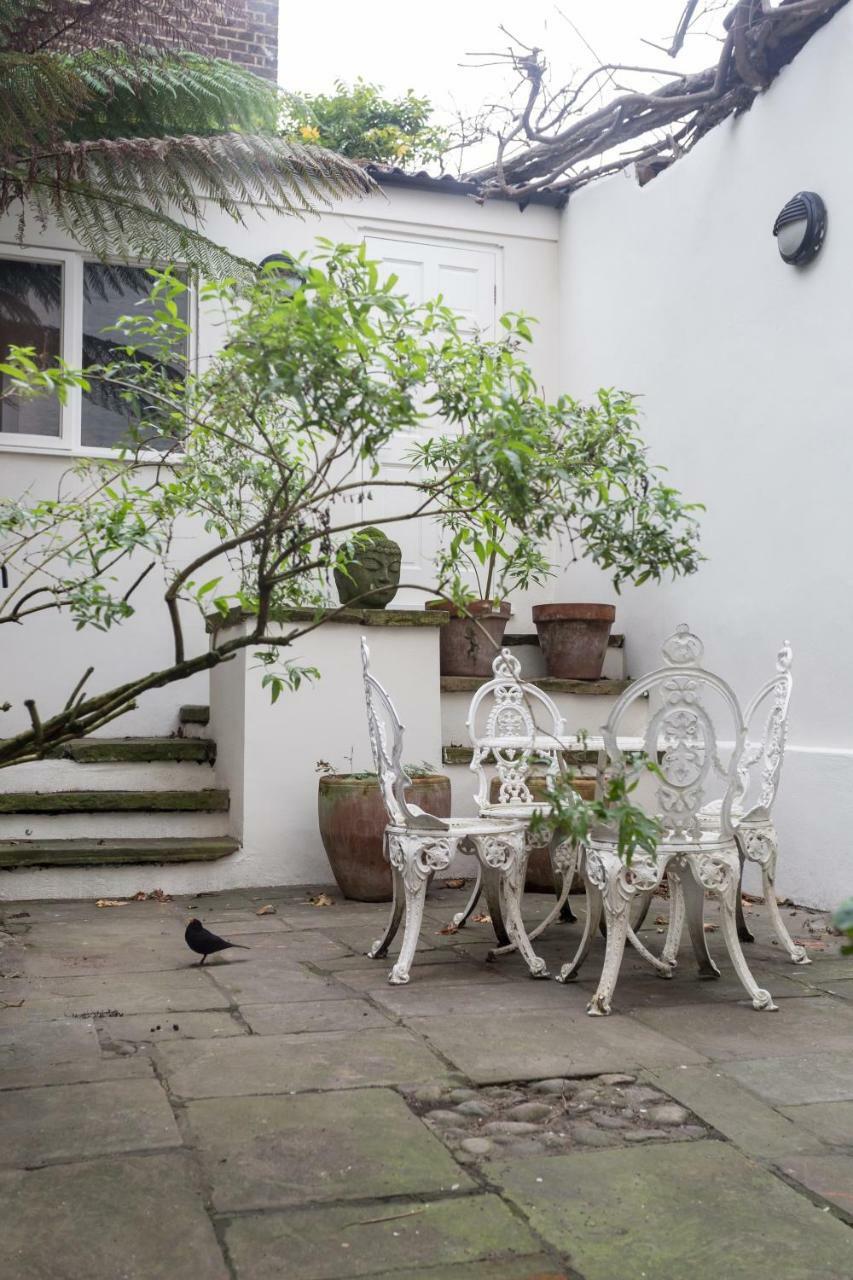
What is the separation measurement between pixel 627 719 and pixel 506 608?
1095 mm

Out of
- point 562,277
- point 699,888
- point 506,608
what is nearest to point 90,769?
point 506,608

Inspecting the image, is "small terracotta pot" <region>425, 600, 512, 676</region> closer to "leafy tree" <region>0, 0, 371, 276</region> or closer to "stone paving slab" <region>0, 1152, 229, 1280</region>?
"leafy tree" <region>0, 0, 371, 276</region>

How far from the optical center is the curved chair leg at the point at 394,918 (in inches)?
167

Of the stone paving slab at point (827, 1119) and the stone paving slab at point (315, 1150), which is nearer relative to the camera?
the stone paving slab at point (315, 1150)

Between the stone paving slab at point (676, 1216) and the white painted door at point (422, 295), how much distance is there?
551 cm

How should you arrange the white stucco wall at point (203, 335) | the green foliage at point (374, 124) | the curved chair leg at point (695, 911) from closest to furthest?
the curved chair leg at point (695, 911) → the white stucco wall at point (203, 335) → the green foliage at point (374, 124)

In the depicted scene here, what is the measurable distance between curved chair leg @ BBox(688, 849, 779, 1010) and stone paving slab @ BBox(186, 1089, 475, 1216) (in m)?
1.37

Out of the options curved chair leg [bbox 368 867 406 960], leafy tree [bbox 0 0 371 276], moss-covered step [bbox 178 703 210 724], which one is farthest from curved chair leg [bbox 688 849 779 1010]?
leafy tree [bbox 0 0 371 276]

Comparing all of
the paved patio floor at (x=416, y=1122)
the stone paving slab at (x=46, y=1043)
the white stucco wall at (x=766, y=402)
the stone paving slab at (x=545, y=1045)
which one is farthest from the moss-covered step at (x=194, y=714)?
the stone paving slab at (x=545, y=1045)

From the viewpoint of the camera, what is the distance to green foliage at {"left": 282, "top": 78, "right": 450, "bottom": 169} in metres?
10.4

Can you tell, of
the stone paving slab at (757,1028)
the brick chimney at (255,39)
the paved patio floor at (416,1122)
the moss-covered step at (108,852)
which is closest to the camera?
the paved patio floor at (416,1122)

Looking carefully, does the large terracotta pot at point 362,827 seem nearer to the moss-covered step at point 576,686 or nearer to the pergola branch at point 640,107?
the moss-covered step at point 576,686

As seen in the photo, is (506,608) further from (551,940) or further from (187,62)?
(187,62)

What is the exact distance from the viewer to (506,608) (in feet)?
25.0
